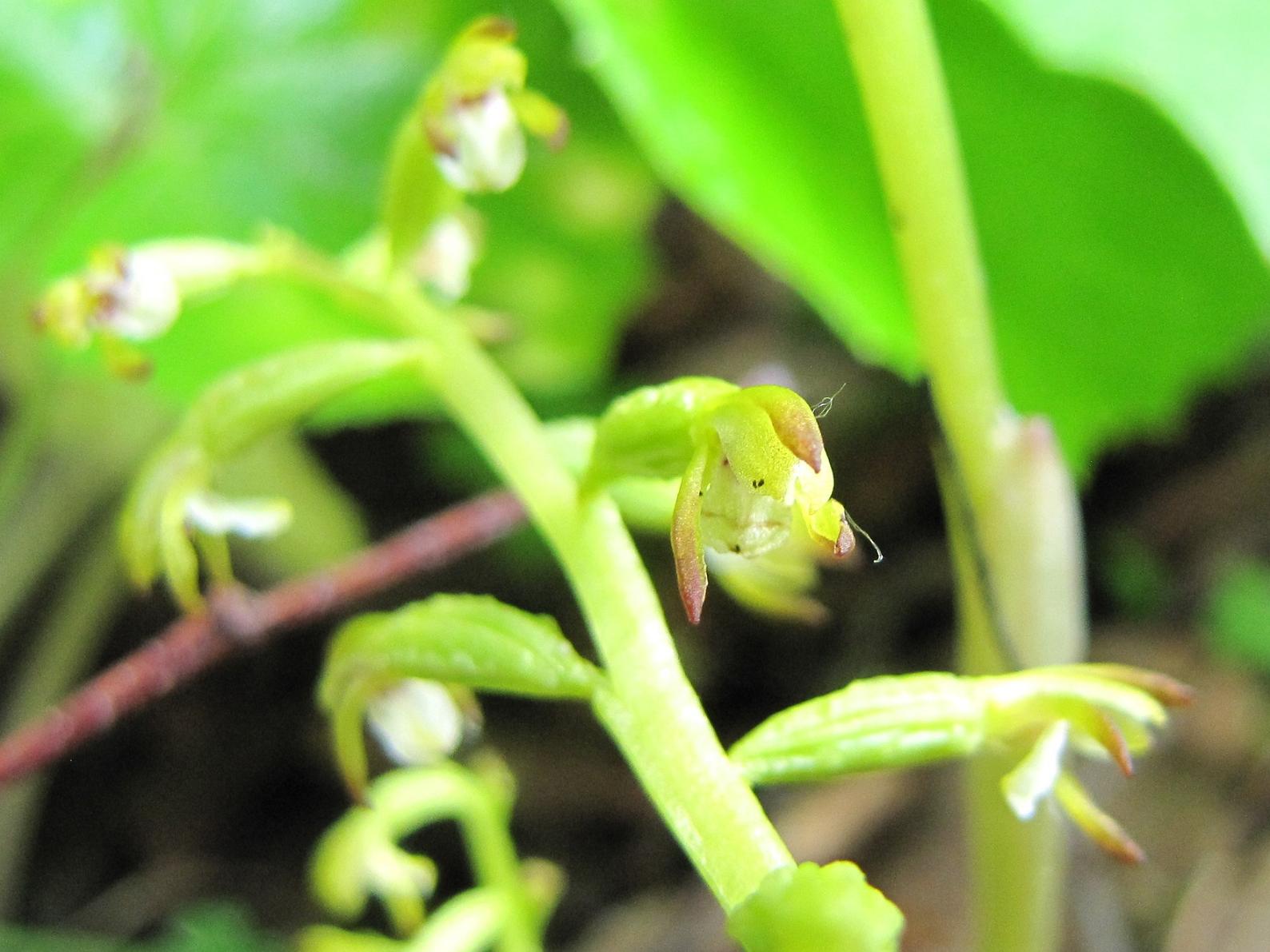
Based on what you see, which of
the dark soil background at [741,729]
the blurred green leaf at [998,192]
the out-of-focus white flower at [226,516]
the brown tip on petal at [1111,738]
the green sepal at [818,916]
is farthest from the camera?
the dark soil background at [741,729]

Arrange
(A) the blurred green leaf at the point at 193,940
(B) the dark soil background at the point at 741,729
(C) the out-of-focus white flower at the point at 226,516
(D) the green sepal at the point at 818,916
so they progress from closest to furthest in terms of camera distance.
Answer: (D) the green sepal at the point at 818,916 < (C) the out-of-focus white flower at the point at 226,516 < (A) the blurred green leaf at the point at 193,940 < (B) the dark soil background at the point at 741,729

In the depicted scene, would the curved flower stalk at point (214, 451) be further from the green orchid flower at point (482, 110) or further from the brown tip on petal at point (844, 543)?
the brown tip on petal at point (844, 543)

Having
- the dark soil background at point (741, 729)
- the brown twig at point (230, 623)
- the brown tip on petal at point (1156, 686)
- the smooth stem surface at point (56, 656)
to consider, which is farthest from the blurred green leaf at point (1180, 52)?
the smooth stem surface at point (56, 656)

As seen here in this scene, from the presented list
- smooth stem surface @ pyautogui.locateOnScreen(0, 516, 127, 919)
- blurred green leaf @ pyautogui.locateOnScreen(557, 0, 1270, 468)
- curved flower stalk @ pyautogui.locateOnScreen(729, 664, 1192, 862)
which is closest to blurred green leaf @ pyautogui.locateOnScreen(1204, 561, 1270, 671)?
blurred green leaf @ pyautogui.locateOnScreen(557, 0, 1270, 468)

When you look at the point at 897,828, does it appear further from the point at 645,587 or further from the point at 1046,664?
the point at 645,587

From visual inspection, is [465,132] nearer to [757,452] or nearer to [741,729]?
[757,452]

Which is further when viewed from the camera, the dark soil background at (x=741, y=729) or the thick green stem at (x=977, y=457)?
the dark soil background at (x=741, y=729)

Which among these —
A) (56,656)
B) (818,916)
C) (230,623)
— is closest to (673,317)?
(56,656)
